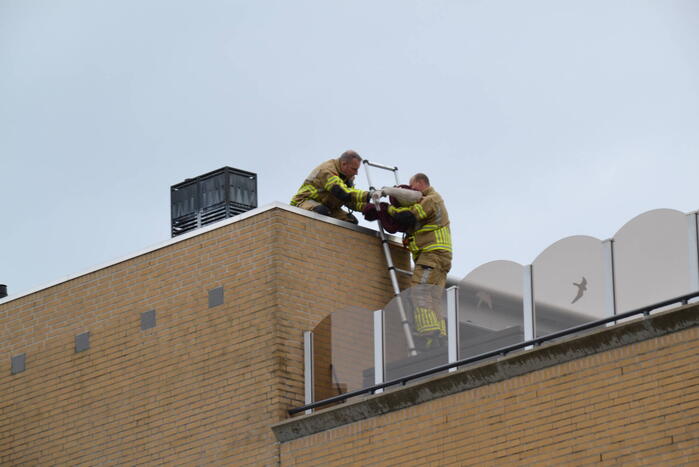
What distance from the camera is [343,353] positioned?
66.8ft

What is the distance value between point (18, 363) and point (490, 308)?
797 centimetres

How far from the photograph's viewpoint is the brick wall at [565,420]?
16.2 m

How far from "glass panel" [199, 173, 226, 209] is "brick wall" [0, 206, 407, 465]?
3.07 metres

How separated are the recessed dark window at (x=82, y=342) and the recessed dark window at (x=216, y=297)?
7.45 ft

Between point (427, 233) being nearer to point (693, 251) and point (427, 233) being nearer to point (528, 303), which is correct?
point (528, 303)

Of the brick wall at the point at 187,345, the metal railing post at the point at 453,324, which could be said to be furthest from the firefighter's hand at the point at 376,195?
the metal railing post at the point at 453,324

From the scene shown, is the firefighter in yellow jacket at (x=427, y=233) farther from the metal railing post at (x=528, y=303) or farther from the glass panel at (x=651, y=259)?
the glass panel at (x=651, y=259)

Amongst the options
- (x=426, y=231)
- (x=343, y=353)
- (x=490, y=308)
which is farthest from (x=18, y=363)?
(x=490, y=308)

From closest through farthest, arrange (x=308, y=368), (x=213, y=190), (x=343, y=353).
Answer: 1. (x=343, y=353)
2. (x=308, y=368)
3. (x=213, y=190)

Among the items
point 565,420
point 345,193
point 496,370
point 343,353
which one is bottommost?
point 565,420

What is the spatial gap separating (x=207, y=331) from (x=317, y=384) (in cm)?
182

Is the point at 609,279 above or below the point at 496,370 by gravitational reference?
above

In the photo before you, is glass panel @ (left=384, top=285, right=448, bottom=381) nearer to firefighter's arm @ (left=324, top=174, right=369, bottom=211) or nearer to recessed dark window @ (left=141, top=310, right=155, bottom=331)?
firefighter's arm @ (left=324, top=174, right=369, bottom=211)

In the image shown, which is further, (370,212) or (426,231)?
(370,212)
